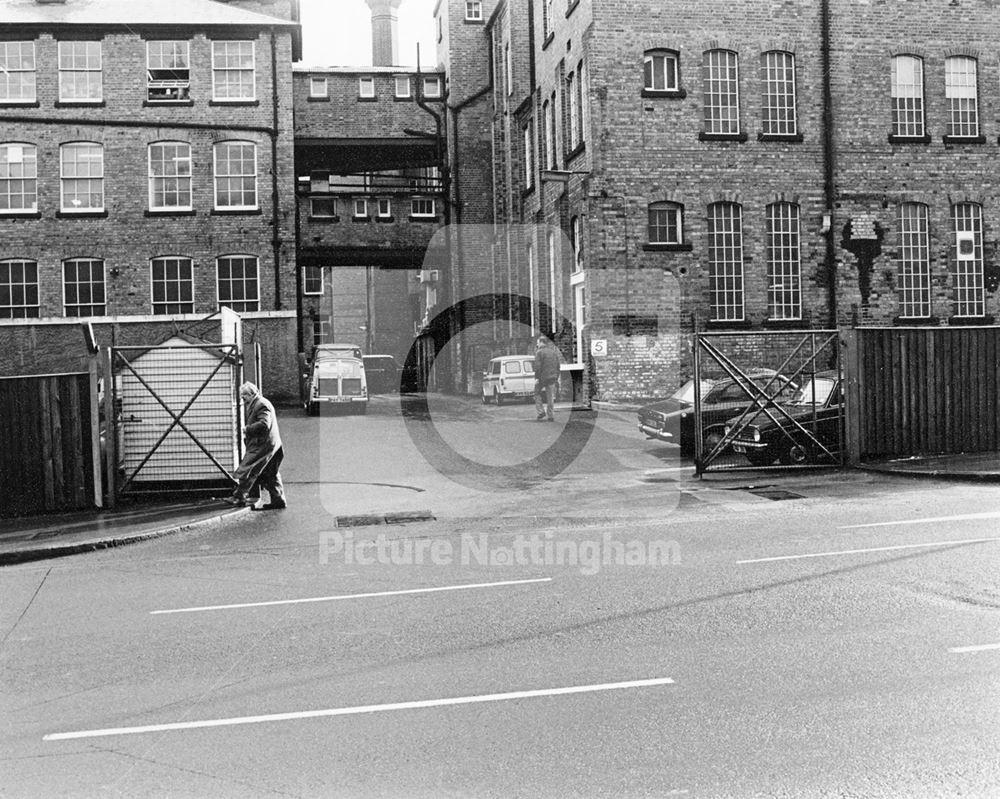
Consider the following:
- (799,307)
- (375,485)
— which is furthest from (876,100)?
(375,485)

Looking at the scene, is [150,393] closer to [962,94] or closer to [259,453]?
[259,453]

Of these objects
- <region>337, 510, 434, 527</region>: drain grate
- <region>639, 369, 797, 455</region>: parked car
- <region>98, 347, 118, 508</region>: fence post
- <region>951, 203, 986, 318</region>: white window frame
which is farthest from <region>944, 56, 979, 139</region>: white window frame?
<region>98, 347, 118, 508</region>: fence post

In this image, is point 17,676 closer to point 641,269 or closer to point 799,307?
point 641,269

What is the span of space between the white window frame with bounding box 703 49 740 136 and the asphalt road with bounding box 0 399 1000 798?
58.7ft

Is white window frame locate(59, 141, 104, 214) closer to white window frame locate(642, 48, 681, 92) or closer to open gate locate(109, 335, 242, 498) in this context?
white window frame locate(642, 48, 681, 92)

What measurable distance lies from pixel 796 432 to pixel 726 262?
42.0ft

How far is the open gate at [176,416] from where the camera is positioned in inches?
664

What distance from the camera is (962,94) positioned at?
3161 cm

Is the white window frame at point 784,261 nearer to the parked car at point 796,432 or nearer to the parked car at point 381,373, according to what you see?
the parked car at point 796,432

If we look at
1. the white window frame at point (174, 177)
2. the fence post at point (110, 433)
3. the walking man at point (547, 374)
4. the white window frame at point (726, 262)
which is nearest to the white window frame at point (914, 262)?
the white window frame at point (726, 262)

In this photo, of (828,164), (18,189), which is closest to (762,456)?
(828,164)

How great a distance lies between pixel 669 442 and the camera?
20750mm

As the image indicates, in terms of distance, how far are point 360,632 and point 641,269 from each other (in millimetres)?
22917

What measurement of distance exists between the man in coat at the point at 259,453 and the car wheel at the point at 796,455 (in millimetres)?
7868
